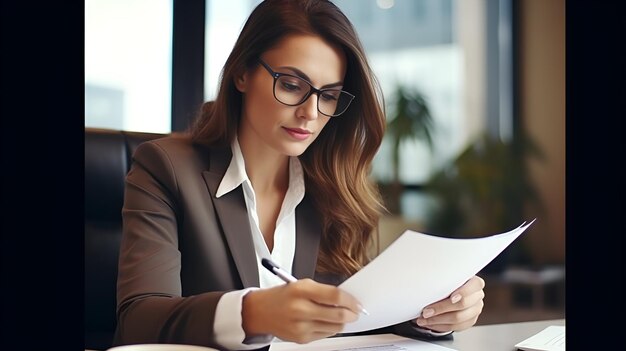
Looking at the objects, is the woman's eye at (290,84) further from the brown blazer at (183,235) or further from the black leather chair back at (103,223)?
the black leather chair back at (103,223)

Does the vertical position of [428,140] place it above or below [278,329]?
above

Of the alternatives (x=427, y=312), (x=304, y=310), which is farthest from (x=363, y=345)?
(x=304, y=310)

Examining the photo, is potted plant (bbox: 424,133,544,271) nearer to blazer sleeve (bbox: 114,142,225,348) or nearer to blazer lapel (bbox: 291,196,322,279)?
blazer lapel (bbox: 291,196,322,279)

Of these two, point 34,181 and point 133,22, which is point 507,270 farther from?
point 34,181

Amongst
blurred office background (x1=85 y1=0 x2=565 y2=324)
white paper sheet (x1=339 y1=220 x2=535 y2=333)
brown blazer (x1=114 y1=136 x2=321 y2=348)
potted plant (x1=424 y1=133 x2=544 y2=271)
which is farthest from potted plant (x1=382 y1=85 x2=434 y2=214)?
white paper sheet (x1=339 y1=220 x2=535 y2=333)

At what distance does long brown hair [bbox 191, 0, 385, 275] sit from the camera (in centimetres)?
62

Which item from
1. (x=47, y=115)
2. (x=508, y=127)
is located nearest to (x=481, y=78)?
(x=508, y=127)

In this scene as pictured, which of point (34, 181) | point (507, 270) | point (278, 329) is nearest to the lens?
point (34, 181)

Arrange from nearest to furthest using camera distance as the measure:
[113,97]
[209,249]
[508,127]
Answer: [209,249], [113,97], [508,127]

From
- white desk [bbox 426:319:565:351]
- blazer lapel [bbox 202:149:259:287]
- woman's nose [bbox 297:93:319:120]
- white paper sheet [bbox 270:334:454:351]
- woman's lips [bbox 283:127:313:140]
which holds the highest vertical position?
woman's nose [bbox 297:93:319:120]

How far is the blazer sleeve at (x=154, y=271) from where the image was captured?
49cm

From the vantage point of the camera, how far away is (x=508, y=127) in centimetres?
190

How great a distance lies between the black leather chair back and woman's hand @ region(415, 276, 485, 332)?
41 cm
